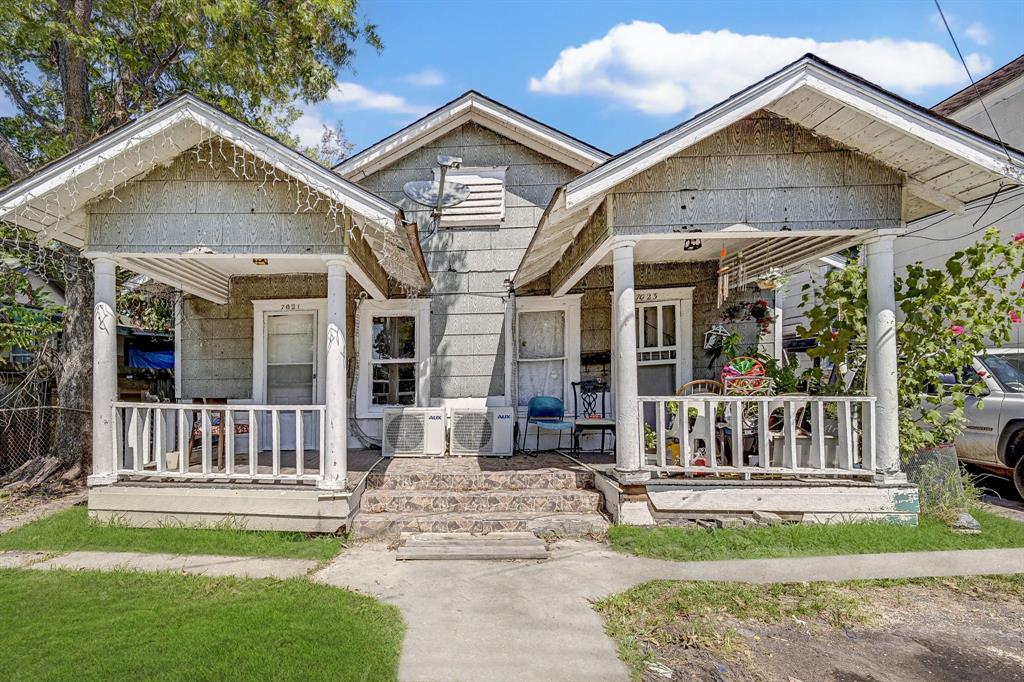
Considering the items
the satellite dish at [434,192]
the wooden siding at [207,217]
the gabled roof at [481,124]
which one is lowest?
the wooden siding at [207,217]

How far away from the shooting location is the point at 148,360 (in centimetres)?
1169

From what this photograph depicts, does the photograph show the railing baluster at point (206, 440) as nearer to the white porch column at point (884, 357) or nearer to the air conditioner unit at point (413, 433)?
the air conditioner unit at point (413, 433)

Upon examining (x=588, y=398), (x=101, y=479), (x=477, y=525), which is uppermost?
(x=588, y=398)

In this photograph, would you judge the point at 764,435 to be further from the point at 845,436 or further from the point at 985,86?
the point at 985,86

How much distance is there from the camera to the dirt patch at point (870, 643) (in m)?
2.86

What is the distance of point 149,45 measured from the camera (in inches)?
294

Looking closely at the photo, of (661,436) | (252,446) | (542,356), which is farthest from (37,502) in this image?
(661,436)

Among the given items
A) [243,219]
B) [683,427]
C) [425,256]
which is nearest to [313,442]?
[425,256]

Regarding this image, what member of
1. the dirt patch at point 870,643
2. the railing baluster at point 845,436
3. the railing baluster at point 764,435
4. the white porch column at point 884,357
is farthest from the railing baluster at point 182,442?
the white porch column at point 884,357

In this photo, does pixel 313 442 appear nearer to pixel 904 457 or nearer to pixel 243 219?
pixel 243 219

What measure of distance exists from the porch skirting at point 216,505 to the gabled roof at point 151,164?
2.57 meters

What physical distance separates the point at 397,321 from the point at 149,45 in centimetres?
502

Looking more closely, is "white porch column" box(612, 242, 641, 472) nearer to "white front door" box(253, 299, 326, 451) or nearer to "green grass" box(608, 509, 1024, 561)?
"green grass" box(608, 509, 1024, 561)

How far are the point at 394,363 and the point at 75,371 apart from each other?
392 cm
